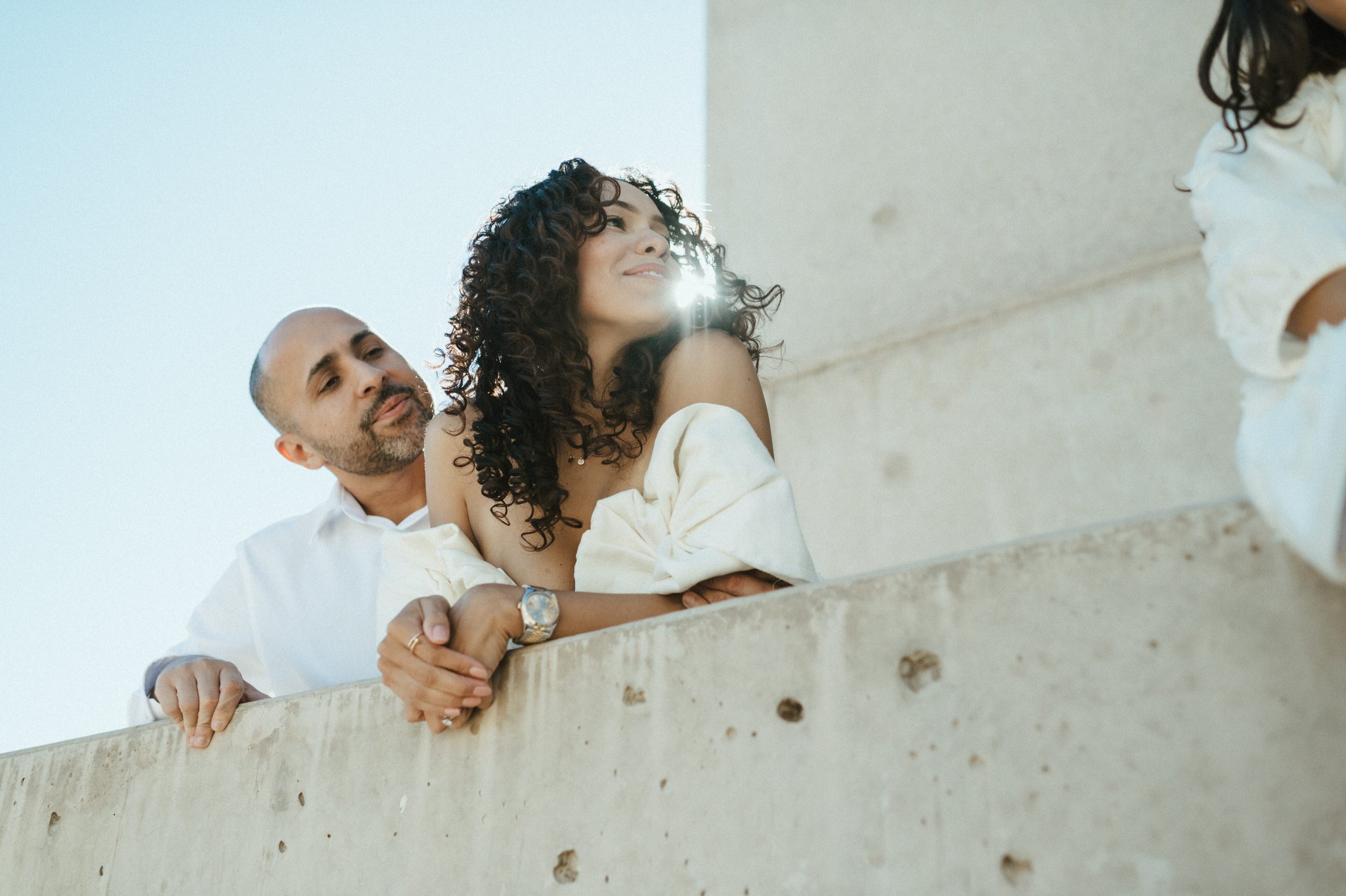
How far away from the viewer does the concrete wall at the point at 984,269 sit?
419 centimetres

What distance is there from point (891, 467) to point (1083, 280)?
3.45 feet

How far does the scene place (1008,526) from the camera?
14.1ft

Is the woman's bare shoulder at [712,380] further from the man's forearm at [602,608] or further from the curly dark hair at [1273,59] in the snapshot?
the curly dark hair at [1273,59]

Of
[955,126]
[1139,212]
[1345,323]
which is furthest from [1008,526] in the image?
[1345,323]

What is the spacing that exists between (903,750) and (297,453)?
270 centimetres

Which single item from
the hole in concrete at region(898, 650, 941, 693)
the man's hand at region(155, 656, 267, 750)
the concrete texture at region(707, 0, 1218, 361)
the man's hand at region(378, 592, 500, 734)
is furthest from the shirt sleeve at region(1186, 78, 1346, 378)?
the concrete texture at region(707, 0, 1218, 361)

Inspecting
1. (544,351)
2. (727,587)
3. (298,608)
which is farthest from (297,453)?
(727,587)

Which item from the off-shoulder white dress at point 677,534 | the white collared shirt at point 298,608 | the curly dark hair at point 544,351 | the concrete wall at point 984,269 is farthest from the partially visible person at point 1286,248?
the concrete wall at point 984,269

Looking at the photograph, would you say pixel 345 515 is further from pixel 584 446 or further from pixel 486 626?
pixel 486 626

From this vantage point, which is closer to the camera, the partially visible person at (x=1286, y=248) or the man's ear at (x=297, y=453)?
the partially visible person at (x=1286, y=248)

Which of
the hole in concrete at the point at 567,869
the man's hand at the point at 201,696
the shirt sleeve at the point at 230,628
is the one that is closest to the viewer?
the hole in concrete at the point at 567,869

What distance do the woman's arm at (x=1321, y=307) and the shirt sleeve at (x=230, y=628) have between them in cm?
266

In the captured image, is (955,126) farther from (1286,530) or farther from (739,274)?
(1286,530)

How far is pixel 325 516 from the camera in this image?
337 centimetres
